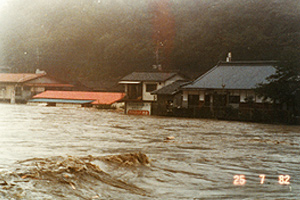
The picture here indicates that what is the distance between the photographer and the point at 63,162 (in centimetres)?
1030

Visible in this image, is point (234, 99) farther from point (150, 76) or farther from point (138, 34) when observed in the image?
A: point (138, 34)

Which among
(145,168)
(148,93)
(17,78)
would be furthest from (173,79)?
(145,168)

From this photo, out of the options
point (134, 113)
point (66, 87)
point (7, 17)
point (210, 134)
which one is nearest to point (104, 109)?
point (134, 113)

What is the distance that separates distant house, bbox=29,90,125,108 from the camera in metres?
47.2

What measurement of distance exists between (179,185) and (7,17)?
79241 millimetres

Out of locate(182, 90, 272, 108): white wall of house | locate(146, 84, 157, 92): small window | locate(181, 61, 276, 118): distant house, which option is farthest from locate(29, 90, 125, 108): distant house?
locate(181, 61, 276, 118): distant house

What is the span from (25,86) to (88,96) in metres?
10.6

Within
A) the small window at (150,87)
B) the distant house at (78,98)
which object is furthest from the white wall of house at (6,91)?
the small window at (150,87)

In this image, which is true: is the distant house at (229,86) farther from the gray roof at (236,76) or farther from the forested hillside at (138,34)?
the forested hillside at (138,34)

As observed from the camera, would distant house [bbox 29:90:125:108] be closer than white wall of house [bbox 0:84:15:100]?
Yes

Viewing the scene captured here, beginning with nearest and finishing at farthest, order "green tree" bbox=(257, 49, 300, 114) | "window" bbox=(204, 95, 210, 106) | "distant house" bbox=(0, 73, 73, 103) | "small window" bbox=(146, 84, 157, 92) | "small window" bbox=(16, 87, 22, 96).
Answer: "green tree" bbox=(257, 49, 300, 114), "window" bbox=(204, 95, 210, 106), "small window" bbox=(146, 84, 157, 92), "distant house" bbox=(0, 73, 73, 103), "small window" bbox=(16, 87, 22, 96)

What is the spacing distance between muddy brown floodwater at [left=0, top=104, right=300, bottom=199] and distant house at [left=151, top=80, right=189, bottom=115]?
55.5 feet

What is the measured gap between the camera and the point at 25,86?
56.1 meters
